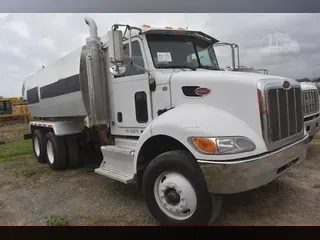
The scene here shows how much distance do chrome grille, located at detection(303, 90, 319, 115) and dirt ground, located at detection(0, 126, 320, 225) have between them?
39.2 inches

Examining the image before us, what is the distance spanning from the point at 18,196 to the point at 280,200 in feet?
12.5

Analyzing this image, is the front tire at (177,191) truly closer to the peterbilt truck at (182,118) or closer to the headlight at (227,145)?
the peterbilt truck at (182,118)

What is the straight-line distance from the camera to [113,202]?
3.92 meters

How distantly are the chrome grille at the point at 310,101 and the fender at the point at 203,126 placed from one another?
3167 mm

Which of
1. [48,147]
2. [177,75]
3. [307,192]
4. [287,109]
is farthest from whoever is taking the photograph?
[48,147]

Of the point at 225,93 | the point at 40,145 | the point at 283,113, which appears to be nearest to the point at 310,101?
the point at 283,113

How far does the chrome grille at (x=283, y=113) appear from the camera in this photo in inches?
110

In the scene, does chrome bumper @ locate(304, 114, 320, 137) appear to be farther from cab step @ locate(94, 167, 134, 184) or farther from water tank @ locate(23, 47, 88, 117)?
water tank @ locate(23, 47, 88, 117)

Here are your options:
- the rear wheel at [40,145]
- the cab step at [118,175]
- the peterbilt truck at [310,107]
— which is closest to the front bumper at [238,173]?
the cab step at [118,175]

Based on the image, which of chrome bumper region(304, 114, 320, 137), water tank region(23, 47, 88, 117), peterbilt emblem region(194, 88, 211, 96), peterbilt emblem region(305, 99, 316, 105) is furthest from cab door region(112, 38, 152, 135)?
peterbilt emblem region(305, 99, 316, 105)

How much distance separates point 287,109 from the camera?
3.04 metres

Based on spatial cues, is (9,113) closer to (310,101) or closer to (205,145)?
(310,101)

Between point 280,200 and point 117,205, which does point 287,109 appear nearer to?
point 280,200
